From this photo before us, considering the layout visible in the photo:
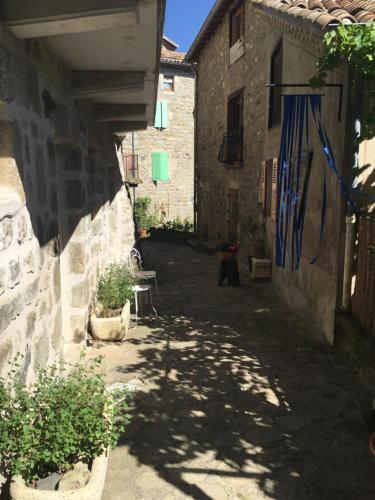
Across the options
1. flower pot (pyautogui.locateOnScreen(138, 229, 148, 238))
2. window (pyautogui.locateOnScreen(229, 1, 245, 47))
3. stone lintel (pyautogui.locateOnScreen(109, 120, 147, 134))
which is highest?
window (pyautogui.locateOnScreen(229, 1, 245, 47))

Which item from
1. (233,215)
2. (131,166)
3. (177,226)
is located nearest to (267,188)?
(233,215)

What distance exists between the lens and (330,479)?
2.89 m

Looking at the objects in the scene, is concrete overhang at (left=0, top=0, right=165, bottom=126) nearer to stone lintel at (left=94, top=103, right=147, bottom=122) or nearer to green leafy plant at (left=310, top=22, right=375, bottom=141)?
stone lintel at (left=94, top=103, right=147, bottom=122)

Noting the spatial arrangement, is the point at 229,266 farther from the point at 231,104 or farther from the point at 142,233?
the point at 142,233

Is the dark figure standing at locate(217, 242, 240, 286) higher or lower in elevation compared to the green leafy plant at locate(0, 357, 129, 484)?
lower

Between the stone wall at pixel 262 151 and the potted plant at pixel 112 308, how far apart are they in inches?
104

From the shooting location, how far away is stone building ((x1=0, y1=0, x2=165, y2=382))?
2.41m

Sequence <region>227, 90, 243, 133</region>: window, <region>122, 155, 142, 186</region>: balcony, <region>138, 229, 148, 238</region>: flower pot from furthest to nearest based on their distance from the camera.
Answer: <region>122, 155, 142, 186</region>: balcony
<region>138, 229, 148, 238</region>: flower pot
<region>227, 90, 243, 133</region>: window

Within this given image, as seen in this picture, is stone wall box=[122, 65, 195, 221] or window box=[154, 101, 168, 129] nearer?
window box=[154, 101, 168, 129]

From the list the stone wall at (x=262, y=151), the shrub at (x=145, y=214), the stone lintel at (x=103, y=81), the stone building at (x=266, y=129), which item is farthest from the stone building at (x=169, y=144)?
the stone lintel at (x=103, y=81)

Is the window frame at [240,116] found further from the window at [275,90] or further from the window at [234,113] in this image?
the window at [275,90]

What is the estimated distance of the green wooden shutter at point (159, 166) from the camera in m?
19.8

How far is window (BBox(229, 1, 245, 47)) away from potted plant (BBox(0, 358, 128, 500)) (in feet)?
35.8

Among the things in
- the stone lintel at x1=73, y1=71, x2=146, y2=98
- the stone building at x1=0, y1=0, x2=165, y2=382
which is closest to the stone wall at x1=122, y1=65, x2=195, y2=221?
the stone building at x1=0, y1=0, x2=165, y2=382
